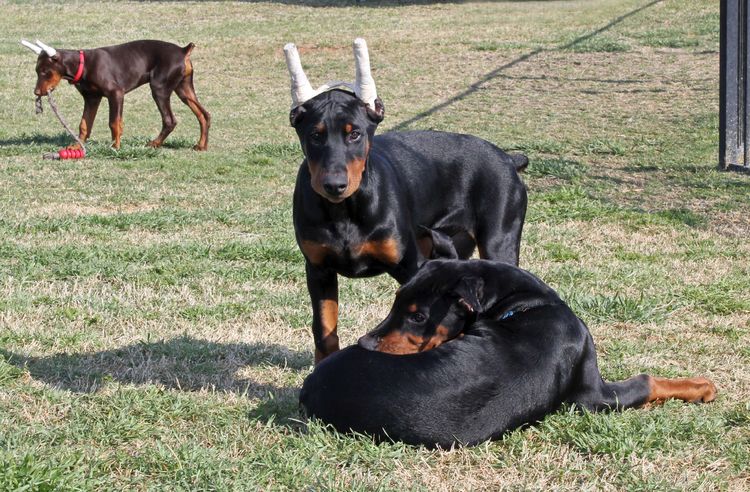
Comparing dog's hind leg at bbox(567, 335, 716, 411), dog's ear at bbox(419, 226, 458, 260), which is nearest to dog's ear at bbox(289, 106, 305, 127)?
dog's ear at bbox(419, 226, 458, 260)

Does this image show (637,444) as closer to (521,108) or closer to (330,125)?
(330,125)

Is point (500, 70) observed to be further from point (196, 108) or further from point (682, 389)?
point (682, 389)

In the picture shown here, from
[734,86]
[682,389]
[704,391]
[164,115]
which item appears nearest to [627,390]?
[682,389]

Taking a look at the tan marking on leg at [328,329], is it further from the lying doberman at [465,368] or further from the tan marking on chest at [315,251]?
the lying doberman at [465,368]

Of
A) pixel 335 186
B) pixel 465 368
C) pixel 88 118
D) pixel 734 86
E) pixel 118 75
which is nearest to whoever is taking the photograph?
pixel 465 368

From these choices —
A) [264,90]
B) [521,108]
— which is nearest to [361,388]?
[521,108]

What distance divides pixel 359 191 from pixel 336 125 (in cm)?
34

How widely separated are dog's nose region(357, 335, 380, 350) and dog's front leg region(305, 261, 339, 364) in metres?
0.71

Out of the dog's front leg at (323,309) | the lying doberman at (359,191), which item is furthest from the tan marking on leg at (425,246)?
the dog's front leg at (323,309)

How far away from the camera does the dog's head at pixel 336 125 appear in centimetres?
434

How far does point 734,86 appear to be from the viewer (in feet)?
36.0

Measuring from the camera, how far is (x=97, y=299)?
6.16 m

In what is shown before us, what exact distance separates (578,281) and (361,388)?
329 centimetres

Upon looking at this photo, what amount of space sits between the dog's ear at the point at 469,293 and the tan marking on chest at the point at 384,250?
0.54 m
